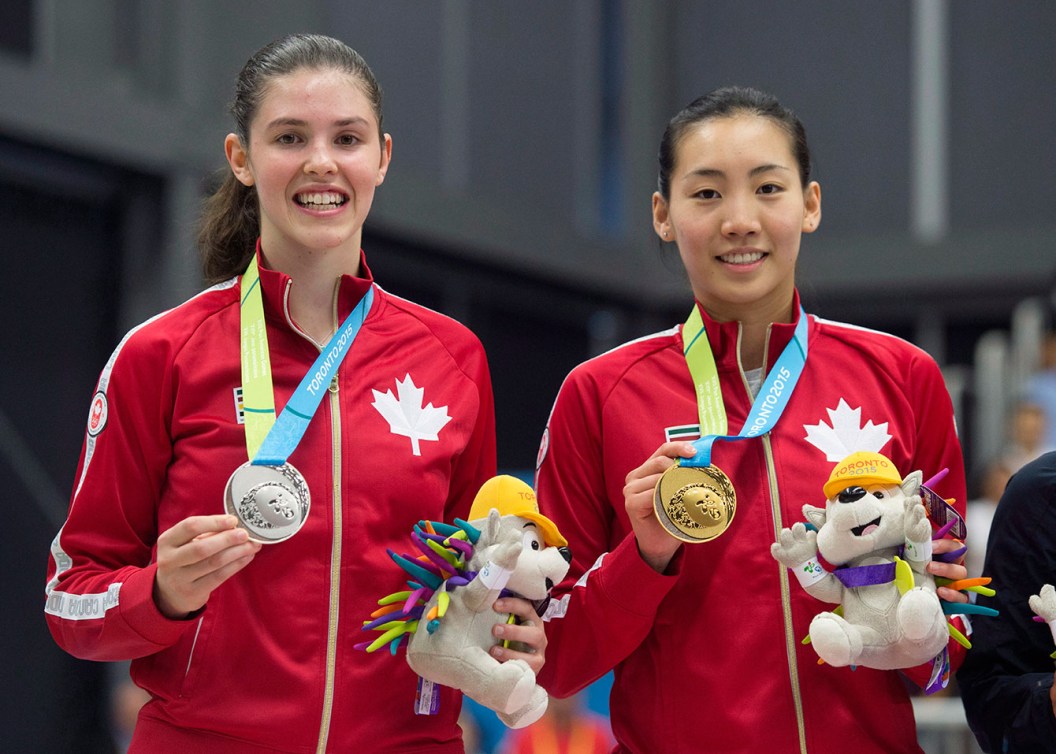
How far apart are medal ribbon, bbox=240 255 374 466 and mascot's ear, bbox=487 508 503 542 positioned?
0.35m

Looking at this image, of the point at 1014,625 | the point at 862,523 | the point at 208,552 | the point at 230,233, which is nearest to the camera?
the point at 208,552

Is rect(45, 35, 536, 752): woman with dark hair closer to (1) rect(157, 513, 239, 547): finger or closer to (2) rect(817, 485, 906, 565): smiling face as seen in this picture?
(1) rect(157, 513, 239, 547): finger

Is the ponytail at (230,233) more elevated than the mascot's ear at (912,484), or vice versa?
the ponytail at (230,233)

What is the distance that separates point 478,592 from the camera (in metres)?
2.16

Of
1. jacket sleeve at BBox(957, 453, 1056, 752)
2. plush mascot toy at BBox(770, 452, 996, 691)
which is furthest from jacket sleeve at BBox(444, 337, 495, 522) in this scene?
jacket sleeve at BBox(957, 453, 1056, 752)

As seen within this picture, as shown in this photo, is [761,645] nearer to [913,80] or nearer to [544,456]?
[544,456]

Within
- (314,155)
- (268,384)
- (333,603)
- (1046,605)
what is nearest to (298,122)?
(314,155)

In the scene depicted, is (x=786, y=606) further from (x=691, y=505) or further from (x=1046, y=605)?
(x=1046, y=605)

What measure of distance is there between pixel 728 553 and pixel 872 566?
1.08ft

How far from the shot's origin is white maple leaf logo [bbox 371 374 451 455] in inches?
95.0

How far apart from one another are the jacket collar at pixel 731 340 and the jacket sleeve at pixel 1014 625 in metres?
0.50

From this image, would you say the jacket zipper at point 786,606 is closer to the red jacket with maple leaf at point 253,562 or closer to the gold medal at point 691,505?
the gold medal at point 691,505

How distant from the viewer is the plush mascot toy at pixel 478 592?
7.06 feet

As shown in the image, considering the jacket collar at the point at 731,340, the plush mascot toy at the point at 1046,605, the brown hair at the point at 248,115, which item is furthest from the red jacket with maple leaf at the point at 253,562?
the plush mascot toy at the point at 1046,605
